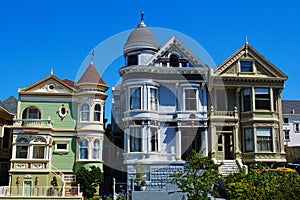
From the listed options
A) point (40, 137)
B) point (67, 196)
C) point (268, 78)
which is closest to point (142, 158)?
point (67, 196)

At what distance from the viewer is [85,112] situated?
31281mm

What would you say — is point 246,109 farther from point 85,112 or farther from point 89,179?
point 89,179

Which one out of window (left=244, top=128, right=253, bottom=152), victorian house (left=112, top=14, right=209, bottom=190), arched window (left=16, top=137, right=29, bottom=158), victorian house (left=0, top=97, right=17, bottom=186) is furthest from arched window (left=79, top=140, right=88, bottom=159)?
window (left=244, top=128, right=253, bottom=152)

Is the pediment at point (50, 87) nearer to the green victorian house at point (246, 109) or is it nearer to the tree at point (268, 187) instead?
the green victorian house at point (246, 109)

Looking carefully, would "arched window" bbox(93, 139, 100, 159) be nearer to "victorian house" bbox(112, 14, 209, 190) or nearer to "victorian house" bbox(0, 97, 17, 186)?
"victorian house" bbox(112, 14, 209, 190)

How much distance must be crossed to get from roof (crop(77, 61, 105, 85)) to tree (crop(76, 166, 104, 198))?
271 inches

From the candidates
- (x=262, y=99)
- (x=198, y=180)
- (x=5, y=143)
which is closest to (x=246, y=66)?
(x=262, y=99)

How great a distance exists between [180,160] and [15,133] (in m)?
12.6

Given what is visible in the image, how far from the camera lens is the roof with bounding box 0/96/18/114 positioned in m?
35.6

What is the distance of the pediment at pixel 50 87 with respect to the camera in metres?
31.2

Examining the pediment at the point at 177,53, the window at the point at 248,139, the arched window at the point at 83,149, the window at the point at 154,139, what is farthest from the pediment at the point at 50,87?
the window at the point at 248,139

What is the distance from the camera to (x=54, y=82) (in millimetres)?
31344

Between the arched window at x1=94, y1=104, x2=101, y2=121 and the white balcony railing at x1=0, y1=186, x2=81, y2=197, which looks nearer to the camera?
the white balcony railing at x1=0, y1=186, x2=81, y2=197

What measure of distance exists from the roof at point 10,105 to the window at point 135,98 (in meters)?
12.1
